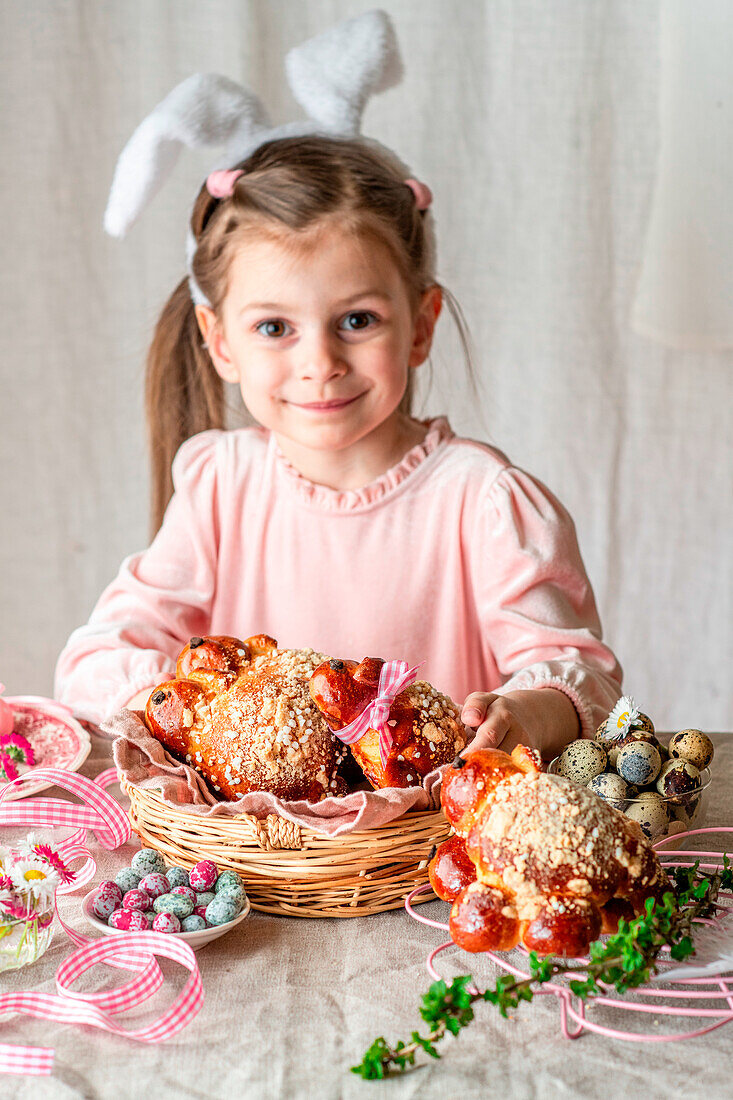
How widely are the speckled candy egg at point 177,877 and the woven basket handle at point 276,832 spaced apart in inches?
2.6

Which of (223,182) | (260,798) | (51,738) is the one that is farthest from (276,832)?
(223,182)

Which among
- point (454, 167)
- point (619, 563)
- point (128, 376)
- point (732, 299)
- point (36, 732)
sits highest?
point (454, 167)

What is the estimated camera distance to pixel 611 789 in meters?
0.87

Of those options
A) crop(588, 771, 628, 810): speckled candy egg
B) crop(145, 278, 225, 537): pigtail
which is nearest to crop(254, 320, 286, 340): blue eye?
crop(145, 278, 225, 537): pigtail

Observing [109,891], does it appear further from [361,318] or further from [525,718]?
[361,318]

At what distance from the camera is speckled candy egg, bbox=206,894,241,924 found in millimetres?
780

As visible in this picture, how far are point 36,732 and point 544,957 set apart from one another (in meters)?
0.74

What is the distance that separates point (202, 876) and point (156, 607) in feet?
2.25

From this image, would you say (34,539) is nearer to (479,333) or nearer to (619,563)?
(479,333)

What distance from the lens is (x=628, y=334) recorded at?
85.1 inches

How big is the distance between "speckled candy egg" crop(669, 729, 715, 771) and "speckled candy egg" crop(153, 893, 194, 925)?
16.8 inches

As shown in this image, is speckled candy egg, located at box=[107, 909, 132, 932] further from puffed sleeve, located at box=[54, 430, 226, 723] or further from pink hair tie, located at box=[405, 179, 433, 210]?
pink hair tie, located at box=[405, 179, 433, 210]

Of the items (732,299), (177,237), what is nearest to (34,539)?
(177,237)

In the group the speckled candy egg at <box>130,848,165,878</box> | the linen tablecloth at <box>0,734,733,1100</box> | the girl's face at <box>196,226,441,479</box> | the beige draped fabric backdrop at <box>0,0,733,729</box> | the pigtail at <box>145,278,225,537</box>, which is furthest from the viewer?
the beige draped fabric backdrop at <box>0,0,733,729</box>
